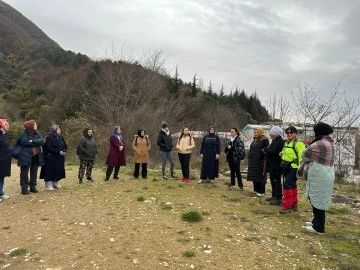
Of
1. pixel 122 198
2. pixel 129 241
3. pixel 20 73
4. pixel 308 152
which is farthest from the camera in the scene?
pixel 20 73

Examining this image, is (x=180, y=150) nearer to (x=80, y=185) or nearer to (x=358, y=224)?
(x=80, y=185)

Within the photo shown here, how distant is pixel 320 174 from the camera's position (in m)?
6.42

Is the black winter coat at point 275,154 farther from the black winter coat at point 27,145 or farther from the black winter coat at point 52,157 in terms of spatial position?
the black winter coat at point 27,145

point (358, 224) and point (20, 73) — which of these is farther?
point (20, 73)

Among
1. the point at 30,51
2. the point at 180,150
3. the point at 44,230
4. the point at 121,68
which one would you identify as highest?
the point at 30,51

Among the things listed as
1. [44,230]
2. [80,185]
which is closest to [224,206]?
[44,230]

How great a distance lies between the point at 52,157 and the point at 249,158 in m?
5.45

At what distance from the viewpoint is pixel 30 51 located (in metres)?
68.2

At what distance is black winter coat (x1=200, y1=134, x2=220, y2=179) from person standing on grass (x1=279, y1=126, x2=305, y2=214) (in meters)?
3.06

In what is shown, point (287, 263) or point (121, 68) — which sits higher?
point (121, 68)

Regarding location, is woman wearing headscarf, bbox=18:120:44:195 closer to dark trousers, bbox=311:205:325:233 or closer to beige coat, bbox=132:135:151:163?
beige coat, bbox=132:135:151:163

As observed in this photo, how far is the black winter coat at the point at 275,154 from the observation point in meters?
8.28

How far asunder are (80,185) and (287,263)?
7.03 m

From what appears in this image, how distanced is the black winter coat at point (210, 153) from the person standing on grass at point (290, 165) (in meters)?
3.06
